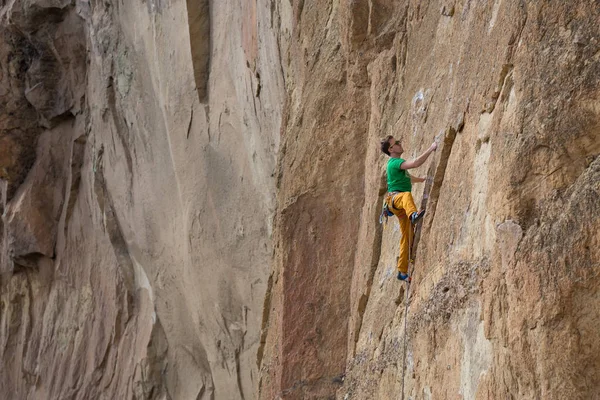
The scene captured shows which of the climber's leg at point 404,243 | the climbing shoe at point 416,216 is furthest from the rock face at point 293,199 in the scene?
the climber's leg at point 404,243

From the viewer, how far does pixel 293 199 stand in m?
11.5

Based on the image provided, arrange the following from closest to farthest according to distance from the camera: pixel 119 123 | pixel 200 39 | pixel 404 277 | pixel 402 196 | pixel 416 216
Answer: pixel 416 216 < pixel 404 277 < pixel 402 196 < pixel 200 39 < pixel 119 123

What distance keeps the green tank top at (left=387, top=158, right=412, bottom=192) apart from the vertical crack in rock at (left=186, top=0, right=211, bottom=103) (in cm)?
795

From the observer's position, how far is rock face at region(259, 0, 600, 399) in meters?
5.54

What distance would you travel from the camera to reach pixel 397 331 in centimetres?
812

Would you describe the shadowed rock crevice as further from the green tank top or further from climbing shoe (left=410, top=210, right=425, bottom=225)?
climbing shoe (left=410, top=210, right=425, bottom=225)

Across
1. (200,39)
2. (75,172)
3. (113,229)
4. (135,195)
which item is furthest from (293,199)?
(75,172)

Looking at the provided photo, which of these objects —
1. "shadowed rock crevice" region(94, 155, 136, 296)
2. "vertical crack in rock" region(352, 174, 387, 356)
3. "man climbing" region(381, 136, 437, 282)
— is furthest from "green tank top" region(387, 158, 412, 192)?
"shadowed rock crevice" region(94, 155, 136, 296)

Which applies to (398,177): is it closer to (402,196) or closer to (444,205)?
(402,196)

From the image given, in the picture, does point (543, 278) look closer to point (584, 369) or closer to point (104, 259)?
point (584, 369)

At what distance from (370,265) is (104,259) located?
36.9ft

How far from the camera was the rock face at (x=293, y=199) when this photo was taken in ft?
19.0

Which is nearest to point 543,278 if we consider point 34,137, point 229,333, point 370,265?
point 370,265

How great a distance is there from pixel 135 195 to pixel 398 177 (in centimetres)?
1088
